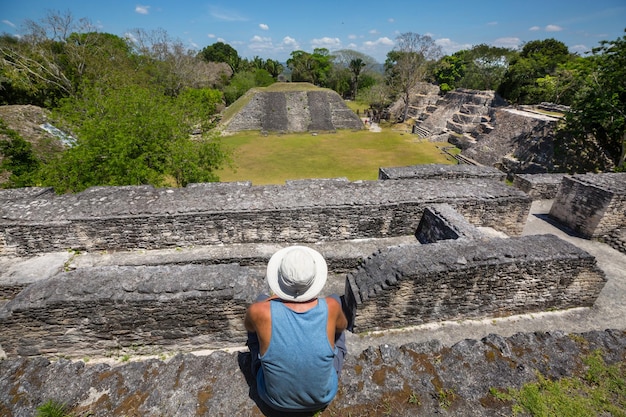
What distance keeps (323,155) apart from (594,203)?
17209 mm

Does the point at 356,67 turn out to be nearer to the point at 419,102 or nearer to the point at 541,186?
the point at 419,102

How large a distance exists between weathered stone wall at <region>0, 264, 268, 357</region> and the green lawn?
11.9 meters

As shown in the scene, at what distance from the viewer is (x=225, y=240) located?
28.3 feet

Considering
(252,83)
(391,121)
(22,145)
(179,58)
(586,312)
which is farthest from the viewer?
(252,83)

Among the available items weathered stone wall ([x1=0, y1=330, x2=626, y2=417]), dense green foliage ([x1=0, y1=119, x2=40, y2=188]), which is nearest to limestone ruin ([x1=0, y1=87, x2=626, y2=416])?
weathered stone wall ([x1=0, y1=330, x2=626, y2=417])

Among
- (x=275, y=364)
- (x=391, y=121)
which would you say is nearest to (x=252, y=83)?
(x=391, y=121)

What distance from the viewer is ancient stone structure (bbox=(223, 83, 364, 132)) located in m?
32.2

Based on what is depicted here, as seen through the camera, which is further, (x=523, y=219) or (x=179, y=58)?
(x=179, y=58)

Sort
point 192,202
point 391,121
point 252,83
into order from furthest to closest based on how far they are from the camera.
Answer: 1. point 252,83
2. point 391,121
3. point 192,202

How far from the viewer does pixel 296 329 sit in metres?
2.31

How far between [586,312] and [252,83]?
4798 cm

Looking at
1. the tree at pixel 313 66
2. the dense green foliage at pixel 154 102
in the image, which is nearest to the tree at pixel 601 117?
the dense green foliage at pixel 154 102

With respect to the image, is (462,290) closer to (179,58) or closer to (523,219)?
(523,219)

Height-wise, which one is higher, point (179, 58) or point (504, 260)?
point (179, 58)
